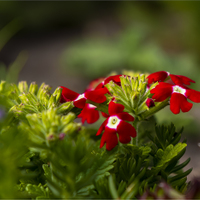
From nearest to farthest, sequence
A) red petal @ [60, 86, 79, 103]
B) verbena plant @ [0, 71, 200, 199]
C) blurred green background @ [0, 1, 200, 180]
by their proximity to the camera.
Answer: verbena plant @ [0, 71, 200, 199] < red petal @ [60, 86, 79, 103] < blurred green background @ [0, 1, 200, 180]

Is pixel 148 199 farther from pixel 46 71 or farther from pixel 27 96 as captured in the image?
pixel 46 71

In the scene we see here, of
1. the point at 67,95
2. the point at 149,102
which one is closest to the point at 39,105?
the point at 67,95

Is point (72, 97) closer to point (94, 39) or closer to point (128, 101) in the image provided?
point (128, 101)

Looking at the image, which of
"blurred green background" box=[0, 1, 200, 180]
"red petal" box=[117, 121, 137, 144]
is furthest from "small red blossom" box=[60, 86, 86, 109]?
"blurred green background" box=[0, 1, 200, 180]

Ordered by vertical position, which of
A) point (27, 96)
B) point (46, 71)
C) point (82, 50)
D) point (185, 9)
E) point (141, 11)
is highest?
point (141, 11)

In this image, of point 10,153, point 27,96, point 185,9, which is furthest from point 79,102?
point 185,9

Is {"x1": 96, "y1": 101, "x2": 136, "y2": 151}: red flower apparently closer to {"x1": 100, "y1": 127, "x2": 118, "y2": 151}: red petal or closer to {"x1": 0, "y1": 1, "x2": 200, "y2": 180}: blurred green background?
{"x1": 100, "y1": 127, "x2": 118, "y2": 151}: red petal
